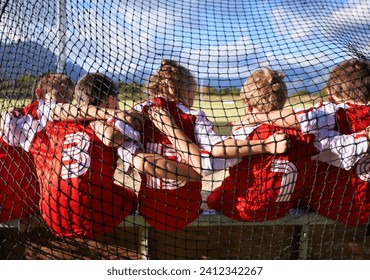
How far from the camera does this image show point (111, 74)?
6.30ft

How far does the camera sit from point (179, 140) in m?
1.56

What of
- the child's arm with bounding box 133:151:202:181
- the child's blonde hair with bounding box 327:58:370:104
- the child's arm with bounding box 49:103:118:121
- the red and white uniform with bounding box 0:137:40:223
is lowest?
the red and white uniform with bounding box 0:137:40:223

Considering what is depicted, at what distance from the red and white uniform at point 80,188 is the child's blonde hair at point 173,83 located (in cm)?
27

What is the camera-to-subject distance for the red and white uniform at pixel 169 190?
1660 mm

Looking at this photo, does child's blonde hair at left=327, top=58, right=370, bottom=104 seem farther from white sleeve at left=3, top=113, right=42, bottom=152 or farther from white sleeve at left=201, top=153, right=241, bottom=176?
white sleeve at left=3, top=113, right=42, bottom=152

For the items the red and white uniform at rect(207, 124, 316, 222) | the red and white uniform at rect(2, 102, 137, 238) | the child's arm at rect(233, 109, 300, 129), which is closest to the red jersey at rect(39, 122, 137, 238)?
the red and white uniform at rect(2, 102, 137, 238)

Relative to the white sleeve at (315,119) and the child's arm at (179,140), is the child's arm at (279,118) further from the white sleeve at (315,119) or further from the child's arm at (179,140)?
the child's arm at (179,140)

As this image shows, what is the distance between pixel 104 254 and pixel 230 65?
105 centimetres

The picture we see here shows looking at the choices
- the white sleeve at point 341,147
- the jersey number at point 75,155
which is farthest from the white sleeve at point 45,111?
the white sleeve at point 341,147

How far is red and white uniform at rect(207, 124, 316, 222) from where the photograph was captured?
5.28 feet

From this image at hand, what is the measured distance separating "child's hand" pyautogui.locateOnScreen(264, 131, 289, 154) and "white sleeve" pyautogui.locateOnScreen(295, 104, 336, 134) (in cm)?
9

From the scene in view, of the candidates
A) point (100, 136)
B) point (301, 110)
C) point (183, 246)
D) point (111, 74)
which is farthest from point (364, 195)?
point (111, 74)

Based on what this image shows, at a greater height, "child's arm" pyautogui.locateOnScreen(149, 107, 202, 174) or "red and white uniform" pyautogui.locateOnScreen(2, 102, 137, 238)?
"child's arm" pyautogui.locateOnScreen(149, 107, 202, 174)

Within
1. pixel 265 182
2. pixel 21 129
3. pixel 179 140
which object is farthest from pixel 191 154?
pixel 21 129
